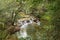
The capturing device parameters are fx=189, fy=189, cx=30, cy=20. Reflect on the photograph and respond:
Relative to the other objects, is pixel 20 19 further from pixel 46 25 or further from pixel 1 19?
pixel 46 25

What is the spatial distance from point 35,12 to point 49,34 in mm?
731

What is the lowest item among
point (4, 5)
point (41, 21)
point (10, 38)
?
point (10, 38)

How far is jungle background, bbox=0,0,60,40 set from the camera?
9.01 feet

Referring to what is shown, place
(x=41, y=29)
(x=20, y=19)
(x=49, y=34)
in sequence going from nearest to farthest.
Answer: (x=49, y=34) → (x=41, y=29) → (x=20, y=19)

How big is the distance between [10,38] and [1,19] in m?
0.36

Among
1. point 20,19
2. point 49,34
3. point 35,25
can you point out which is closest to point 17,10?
point 20,19

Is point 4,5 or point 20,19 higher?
point 4,5

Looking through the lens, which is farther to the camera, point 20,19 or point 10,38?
point 20,19

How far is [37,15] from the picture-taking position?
3.34 meters

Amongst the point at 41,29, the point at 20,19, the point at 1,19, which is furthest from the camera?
the point at 20,19

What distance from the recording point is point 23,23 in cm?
369

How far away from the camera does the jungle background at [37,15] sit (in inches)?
108

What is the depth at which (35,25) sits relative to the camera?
3.35 m

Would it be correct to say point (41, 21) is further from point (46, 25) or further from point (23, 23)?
Answer: point (23, 23)
